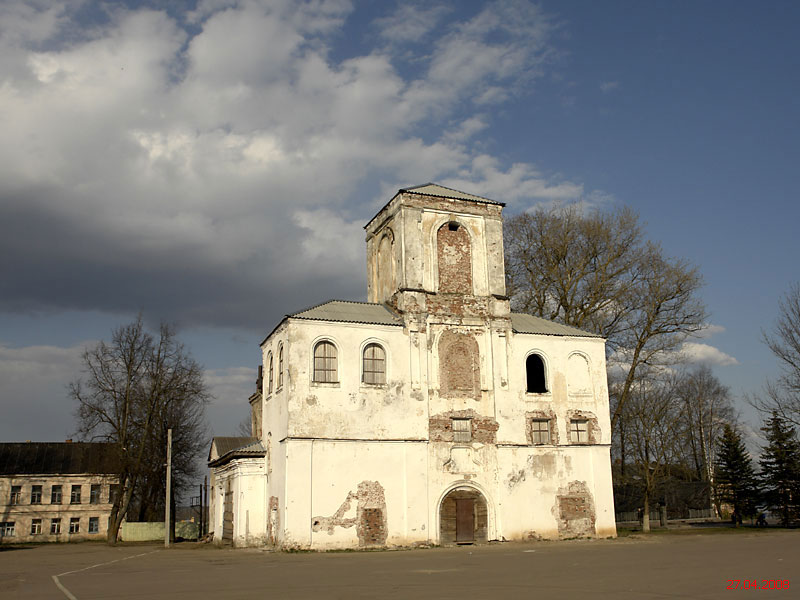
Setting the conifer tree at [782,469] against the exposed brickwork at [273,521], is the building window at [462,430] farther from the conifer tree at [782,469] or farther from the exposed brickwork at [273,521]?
the conifer tree at [782,469]

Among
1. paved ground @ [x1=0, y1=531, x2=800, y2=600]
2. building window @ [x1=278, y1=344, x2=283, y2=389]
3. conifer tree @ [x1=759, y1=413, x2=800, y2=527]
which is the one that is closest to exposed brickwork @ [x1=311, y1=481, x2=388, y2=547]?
paved ground @ [x1=0, y1=531, x2=800, y2=600]

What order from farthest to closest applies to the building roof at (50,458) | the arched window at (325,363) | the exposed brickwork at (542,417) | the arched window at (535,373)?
the building roof at (50,458)
the arched window at (535,373)
the exposed brickwork at (542,417)
the arched window at (325,363)

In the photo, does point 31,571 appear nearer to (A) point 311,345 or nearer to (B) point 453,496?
(A) point 311,345

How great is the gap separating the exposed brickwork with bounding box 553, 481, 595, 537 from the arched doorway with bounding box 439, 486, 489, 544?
3.04 metres

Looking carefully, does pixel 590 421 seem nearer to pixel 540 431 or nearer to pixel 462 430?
pixel 540 431

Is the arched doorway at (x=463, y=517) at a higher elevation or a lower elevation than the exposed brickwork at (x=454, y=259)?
lower

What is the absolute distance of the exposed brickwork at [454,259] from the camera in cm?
2886

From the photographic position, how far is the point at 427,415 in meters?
26.6

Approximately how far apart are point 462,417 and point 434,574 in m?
11.7

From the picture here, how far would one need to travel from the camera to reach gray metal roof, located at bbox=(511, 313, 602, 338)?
29234mm

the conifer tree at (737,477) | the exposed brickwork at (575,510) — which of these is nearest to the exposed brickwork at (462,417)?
the exposed brickwork at (575,510)

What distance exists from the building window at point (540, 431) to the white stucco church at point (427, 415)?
5cm

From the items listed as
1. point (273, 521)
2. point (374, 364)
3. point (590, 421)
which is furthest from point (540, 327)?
point (273, 521)

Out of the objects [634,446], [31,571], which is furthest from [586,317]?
[31,571]
